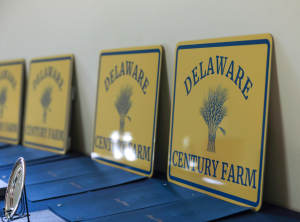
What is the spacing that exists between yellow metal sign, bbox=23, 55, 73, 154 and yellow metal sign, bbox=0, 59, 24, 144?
0.17 m

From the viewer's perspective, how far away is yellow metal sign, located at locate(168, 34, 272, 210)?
1265mm

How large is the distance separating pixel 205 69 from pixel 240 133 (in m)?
0.34

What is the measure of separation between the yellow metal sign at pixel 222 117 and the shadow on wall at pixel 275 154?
0.23 ft

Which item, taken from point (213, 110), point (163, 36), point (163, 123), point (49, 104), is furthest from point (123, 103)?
point (49, 104)

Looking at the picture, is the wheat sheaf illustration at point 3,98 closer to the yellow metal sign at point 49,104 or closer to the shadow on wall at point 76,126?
the yellow metal sign at point 49,104

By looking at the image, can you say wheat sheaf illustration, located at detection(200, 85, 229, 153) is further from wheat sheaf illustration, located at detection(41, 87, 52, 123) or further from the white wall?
wheat sheaf illustration, located at detection(41, 87, 52, 123)

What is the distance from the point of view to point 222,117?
1386mm

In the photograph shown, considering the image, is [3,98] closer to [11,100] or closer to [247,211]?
[11,100]

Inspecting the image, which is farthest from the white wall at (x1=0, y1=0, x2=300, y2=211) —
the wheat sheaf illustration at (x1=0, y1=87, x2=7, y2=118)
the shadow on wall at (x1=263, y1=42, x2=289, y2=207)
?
the wheat sheaf illustration at (x1=0, y1=87, x2=7, y2=118)

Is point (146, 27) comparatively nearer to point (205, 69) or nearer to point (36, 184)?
point (205, 69)

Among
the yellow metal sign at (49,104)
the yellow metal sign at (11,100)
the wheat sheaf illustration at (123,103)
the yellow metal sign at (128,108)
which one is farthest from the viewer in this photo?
the yellow metal sign at (11,100)

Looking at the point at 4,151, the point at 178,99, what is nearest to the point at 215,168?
the point at 178,99

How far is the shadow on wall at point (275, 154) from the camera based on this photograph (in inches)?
50.9

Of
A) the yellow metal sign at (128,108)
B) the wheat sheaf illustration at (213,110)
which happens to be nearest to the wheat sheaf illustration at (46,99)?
the yellow metal sign at (128,108)
